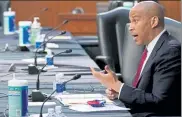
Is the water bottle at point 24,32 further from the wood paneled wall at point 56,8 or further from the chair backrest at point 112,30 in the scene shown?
the wood paneled wall at point 56,8

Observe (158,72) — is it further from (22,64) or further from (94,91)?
(22,64)

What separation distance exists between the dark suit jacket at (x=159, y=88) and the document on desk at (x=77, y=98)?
139 millimetres

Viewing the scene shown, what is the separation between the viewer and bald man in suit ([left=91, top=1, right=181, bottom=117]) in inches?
129

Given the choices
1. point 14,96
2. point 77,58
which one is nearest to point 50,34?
point 77,58

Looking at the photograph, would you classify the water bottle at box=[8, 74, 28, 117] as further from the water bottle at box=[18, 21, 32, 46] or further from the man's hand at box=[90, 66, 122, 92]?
the water bottle at box=[18, 21, 32, 46]

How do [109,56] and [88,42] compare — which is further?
[88,42]

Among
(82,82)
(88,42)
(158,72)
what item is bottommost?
(88,42)

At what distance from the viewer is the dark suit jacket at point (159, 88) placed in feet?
10.7

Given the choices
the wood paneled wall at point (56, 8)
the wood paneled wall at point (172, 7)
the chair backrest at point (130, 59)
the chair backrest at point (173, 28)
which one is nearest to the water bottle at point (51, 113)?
the chair backrest at point (173, 28)

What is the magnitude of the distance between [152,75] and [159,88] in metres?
0.14

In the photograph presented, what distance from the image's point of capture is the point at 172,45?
342 cm

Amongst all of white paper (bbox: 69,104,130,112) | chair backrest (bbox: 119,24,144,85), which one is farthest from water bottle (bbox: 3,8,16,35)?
white paper (bbox: 69,104,130,112)

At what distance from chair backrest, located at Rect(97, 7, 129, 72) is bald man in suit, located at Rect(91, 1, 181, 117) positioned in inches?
82.5

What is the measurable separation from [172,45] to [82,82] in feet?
2.60
